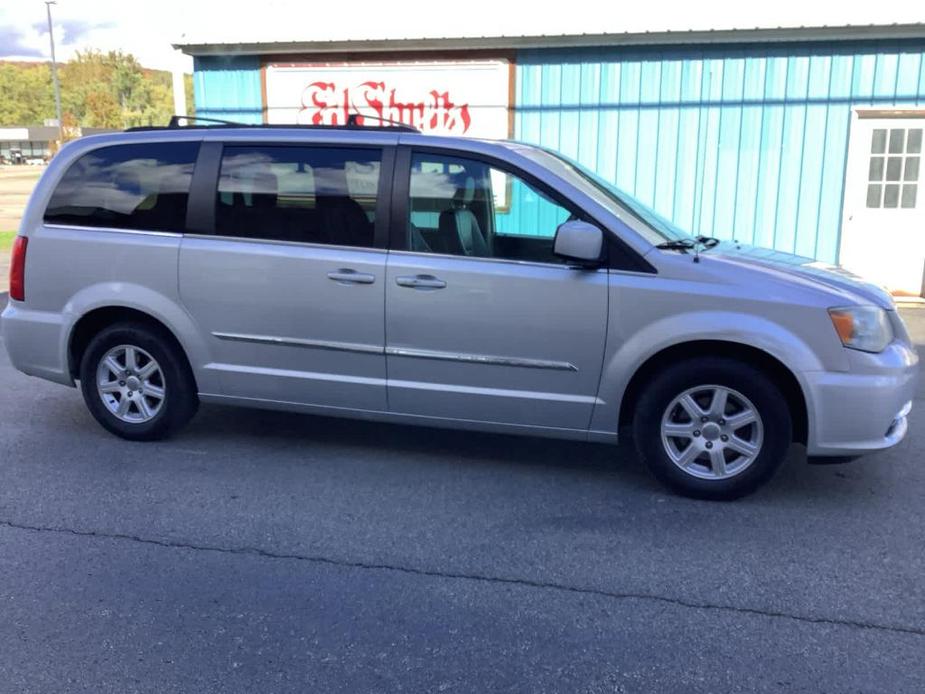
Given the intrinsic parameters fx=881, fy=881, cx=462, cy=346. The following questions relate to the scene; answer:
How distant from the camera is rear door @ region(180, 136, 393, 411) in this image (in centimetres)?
482

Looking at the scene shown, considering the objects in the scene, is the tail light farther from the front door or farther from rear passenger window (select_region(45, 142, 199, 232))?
the front door

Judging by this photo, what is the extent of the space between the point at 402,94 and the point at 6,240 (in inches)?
396

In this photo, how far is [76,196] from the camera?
5.33m

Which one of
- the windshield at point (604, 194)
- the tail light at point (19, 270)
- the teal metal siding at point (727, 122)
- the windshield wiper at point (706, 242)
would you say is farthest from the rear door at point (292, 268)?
the teal metal siding at point (727, 122)

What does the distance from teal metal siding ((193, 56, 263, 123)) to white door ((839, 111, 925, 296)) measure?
24.3ft

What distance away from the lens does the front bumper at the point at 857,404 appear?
420 cm

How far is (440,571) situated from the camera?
378cm

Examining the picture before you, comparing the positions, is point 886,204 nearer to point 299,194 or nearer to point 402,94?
point 402,94

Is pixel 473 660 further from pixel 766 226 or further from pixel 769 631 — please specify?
pixel 766 226

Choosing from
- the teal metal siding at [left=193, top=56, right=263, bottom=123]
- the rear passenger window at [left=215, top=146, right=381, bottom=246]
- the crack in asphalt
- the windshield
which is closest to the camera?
the crack in asphalt

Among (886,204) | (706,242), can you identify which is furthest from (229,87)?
(706,242)

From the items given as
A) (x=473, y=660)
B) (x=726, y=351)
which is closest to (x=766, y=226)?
(x=726, y=351)

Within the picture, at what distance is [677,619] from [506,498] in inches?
53.6

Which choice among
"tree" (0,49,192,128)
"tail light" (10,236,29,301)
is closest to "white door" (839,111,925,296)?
"tail light" (10,236,29,301)
